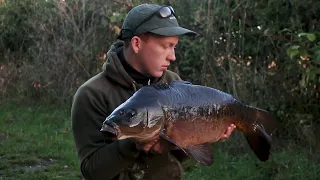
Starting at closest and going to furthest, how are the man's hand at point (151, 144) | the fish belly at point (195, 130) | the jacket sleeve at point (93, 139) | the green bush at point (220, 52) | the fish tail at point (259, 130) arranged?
1. the man's hand at point (151, 144)
2. the fish belly at point (195, 130)
3. the jacket sleeve at point (93, 139)
4. the fish tail at point (259, 130)
5. the green bush at point (220, 52)

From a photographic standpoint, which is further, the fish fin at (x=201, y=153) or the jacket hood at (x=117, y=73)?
the jacket hood at (x=117, y=73)

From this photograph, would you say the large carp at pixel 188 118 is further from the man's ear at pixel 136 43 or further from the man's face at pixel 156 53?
the man's ear at pixel 136 43

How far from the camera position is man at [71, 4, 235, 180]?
2.71 meters

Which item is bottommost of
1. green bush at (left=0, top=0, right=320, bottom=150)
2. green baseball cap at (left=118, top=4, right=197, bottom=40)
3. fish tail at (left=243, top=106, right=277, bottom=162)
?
green bush at (left=0, top=0, right=320, bottom=150)

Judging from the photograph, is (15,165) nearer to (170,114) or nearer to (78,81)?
(78,81)

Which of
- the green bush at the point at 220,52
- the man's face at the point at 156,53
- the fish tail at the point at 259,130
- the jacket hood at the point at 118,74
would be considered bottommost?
the green bush at the point at 220,52

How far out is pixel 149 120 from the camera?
2221 mm

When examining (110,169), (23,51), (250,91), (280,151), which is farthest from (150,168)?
(23,51)

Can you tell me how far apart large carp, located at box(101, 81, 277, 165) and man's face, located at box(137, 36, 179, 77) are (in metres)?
0.19

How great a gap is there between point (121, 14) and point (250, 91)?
268 centimetres

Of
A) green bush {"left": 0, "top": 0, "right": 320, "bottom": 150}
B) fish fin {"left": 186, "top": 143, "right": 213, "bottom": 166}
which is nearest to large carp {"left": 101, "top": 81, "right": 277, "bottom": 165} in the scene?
fish fin {"left": 186, "top": 143, "right": 213, "bottom": 166}

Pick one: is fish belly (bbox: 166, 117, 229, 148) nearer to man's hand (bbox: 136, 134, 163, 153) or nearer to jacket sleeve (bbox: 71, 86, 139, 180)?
man's hand (bbox: 136, 134, 163, 153)

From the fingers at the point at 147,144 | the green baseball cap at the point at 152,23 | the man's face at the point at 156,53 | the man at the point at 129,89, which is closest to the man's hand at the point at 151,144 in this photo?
the fingers at the point at 147,144

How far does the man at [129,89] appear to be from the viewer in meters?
2.71
